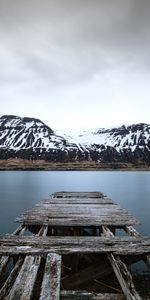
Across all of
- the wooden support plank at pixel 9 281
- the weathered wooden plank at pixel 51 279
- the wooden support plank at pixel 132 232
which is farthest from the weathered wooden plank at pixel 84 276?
the wooden support plank at pixel 9 281

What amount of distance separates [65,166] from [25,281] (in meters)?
145

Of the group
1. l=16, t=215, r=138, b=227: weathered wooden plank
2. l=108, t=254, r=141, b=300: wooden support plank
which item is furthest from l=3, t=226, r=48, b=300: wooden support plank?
l=16, t=215, r=138, b=227: weathered wooden plank

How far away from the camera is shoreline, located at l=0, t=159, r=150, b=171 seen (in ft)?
462

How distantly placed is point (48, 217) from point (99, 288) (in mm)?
4355

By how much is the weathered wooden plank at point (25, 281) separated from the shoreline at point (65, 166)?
132 meters

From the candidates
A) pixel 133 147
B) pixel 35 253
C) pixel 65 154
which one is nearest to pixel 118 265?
pixel 35 253

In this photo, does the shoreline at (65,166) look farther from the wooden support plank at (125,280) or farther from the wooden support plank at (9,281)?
the wooden support plank at (125,280)

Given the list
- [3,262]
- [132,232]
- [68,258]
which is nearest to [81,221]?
[68,258]

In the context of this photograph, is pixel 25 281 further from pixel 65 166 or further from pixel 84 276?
pixel 65 166

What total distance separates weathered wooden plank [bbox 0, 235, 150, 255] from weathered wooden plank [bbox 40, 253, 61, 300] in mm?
570

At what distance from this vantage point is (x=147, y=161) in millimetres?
169250

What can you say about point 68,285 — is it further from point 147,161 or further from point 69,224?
point 147,161

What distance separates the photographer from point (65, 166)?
150 metres

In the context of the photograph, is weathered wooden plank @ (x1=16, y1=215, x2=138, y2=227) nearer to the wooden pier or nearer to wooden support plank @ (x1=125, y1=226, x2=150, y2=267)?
the wooden pier
